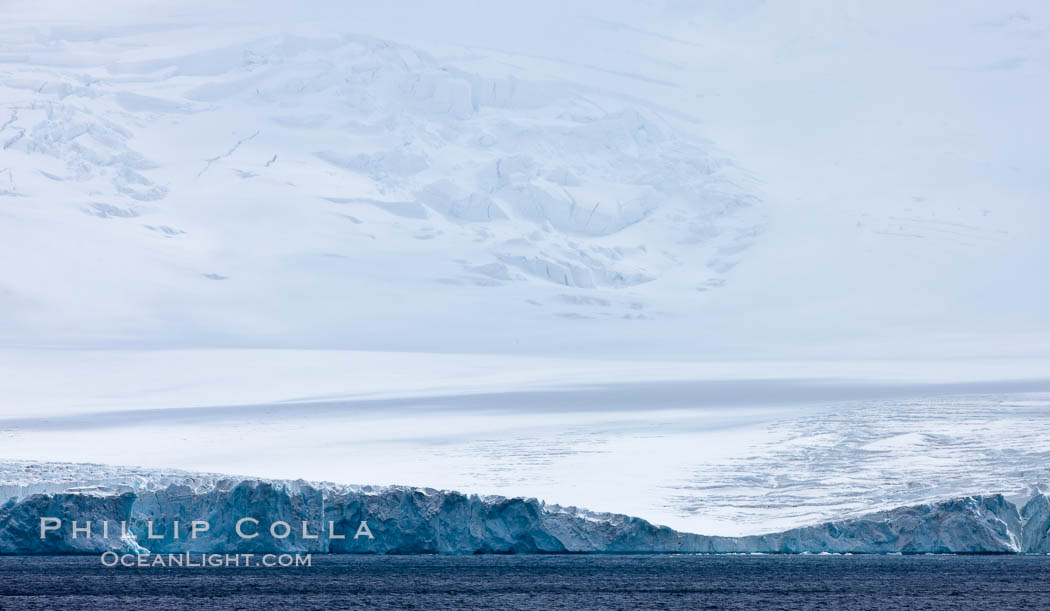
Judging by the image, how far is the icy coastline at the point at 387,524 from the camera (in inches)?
2142

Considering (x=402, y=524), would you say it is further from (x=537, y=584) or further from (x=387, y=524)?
(x=537, y=584)

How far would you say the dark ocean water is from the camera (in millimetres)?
44094

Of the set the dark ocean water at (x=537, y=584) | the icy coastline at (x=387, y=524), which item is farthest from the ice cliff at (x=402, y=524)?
the dark ocean water at (x=537, y=584)

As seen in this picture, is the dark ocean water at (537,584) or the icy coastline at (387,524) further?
the icy coastline at (387,524)

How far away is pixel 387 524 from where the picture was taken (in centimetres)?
5650

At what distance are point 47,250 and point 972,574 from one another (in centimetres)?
9212

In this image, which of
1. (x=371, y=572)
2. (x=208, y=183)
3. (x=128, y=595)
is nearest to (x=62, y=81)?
(x=208, y=183)

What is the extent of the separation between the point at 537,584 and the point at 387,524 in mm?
6267

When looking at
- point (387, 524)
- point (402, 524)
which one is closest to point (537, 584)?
point (402, 524)

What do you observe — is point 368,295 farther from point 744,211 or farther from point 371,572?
point 371,572

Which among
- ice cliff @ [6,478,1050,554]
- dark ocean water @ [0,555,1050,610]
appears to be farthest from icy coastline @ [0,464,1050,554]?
dark ocean water @ [0,555,1050,610]

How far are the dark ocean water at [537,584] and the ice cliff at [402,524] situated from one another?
41.3 inches

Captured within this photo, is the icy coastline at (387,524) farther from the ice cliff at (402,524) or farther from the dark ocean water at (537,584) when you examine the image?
the dark ocean water at (537,584)

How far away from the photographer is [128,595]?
46188 millimetres
